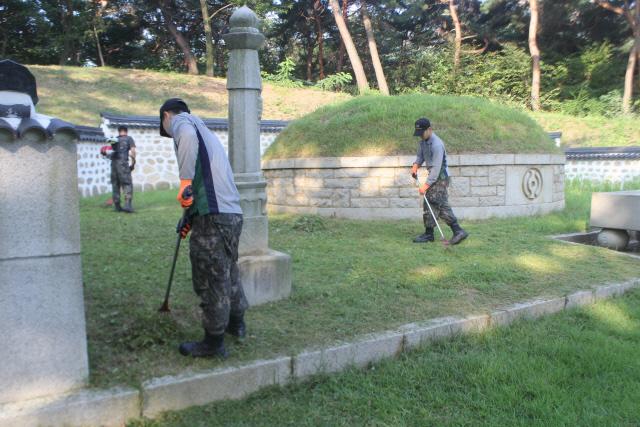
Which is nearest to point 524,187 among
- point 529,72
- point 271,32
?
point 529,72

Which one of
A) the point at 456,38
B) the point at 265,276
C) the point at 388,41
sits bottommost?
the point at 265,276

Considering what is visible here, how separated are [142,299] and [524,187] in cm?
798

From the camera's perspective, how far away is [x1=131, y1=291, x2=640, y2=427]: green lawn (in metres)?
3.04

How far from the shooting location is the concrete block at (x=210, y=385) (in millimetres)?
3012

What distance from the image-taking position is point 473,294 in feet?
16.6

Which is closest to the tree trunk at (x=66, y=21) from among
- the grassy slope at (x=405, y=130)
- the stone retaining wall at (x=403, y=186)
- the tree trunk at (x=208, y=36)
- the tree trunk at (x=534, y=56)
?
the tree trunk at (x=208, y=36)

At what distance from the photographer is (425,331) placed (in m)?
4.08

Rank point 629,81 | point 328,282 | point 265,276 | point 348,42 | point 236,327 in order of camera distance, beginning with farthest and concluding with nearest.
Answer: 1. point 348,42
2. point 629,81
3. point 328,282
4. point 265,276
5. point 236,327

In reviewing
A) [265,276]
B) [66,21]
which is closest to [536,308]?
[265,276]

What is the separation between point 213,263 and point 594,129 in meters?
22.5

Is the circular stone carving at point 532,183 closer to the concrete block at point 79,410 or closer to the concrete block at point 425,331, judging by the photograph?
the concrete block at point 425,331

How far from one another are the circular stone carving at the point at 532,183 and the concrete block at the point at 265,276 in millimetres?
6860

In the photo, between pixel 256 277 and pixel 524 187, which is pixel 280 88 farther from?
pixel 256 277

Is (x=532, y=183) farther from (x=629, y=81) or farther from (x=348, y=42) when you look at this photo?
(x=629, y=81)
